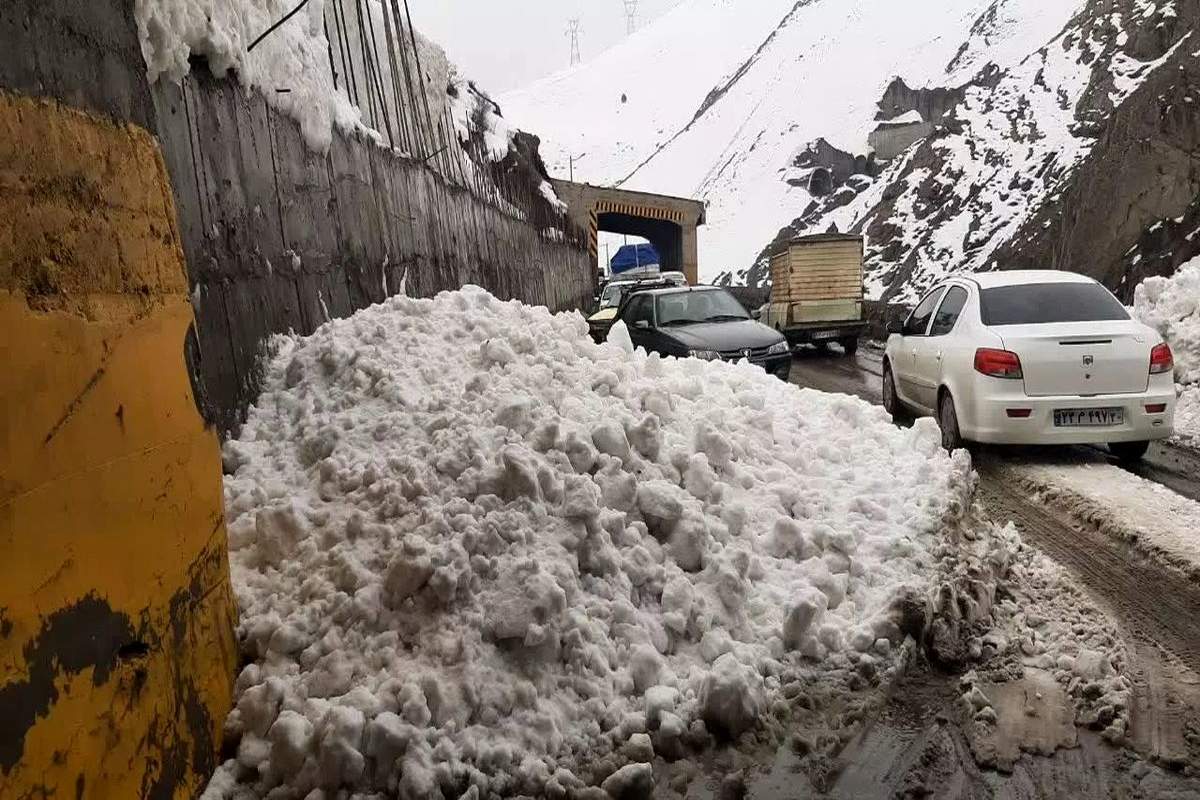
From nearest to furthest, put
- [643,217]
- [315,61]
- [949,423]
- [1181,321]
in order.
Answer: [315,61] → [949,423] → [1181,321] → [643,217]

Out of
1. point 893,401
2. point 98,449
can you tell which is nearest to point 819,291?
point 893,401

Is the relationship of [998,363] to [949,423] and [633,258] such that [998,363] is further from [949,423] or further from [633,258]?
[633,258]

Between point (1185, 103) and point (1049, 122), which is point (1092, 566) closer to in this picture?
point (1185, 103)

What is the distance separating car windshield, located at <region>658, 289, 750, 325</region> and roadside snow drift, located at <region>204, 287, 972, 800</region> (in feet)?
20.9

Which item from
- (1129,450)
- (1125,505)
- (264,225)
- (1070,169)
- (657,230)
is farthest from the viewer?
(657,230)

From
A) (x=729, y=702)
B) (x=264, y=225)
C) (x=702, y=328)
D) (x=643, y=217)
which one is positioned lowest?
(x=729, y=702)

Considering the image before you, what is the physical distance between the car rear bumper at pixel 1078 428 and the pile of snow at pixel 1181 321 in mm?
2012

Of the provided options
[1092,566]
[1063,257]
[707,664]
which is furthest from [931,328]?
[1063,257]

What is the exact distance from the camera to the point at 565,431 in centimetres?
429

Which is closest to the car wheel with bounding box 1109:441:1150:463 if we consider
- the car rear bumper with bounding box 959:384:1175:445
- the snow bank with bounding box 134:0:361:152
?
the car rear bumper with bounding box 959:384:1175:445

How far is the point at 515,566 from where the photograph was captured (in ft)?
11.3

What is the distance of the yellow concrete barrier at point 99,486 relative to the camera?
2.01 m

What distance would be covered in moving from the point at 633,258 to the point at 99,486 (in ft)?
170

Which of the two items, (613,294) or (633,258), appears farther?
(633,258)
